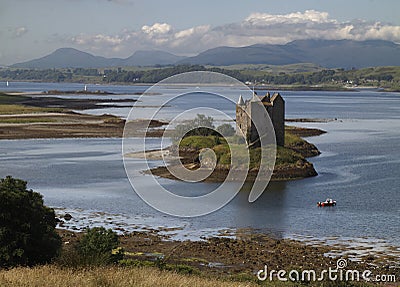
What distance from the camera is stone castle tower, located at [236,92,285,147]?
52.3 m

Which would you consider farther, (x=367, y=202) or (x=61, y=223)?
(x=367, y=202)

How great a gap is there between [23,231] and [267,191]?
26687 millimetres

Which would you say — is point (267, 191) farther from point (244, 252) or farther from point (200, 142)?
point (200, 142)

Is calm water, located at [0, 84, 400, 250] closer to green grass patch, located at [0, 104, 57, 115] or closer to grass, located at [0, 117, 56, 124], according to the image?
grass, located at [0, 117, 56, 124]

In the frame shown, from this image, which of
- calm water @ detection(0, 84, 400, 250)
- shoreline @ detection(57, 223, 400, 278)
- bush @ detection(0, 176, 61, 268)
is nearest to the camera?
bush @ detection(0, 176, 61, 268)

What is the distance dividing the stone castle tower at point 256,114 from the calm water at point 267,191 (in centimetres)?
468

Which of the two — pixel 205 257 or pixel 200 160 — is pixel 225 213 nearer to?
pixel 205 257

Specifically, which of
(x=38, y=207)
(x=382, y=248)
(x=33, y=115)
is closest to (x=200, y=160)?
(x=382, y=248)

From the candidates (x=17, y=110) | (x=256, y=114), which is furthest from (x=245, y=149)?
(x=17, y=110)

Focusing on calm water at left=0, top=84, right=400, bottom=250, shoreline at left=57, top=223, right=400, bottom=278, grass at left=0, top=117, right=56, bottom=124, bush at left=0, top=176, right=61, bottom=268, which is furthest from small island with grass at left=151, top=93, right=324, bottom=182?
grass at left=0, top=117, right=56, bottom=124

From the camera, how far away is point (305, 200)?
40219 millimetres

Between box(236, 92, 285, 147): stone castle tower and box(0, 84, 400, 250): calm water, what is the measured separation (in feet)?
15.3

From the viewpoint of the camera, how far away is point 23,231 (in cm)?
1870

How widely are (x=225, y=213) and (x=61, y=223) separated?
874cm
